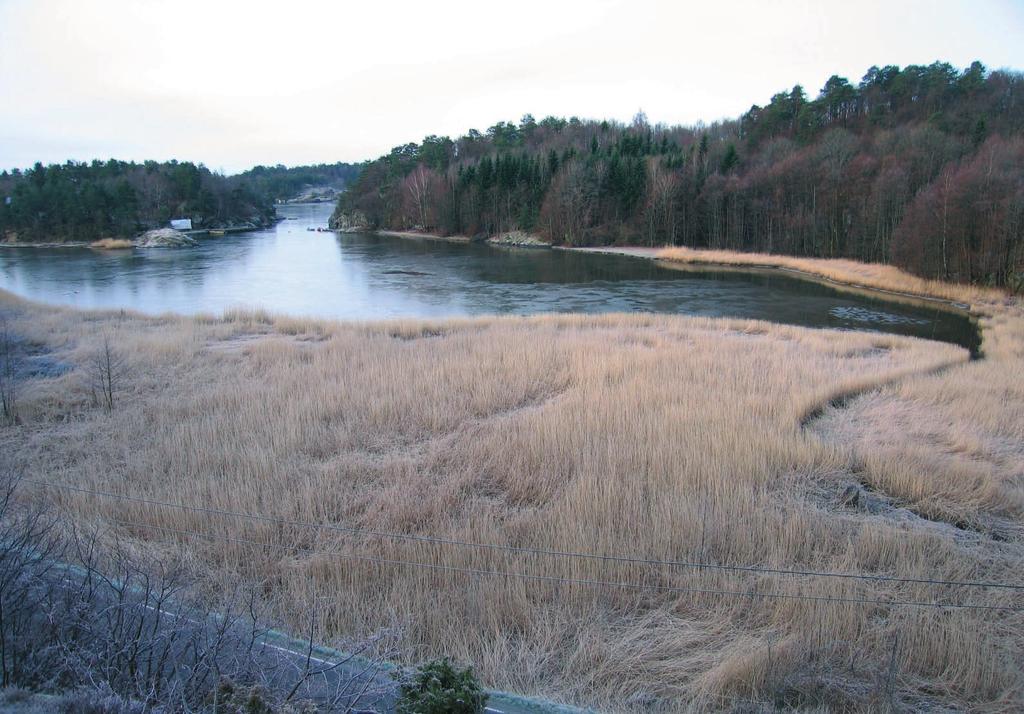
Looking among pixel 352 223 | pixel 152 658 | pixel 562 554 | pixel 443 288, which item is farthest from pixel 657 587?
pixel 352 223

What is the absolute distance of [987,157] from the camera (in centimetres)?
2786

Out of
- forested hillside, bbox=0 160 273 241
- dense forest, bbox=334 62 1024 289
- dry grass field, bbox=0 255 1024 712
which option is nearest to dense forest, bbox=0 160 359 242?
forested hillside, bbox=0 160 273 241

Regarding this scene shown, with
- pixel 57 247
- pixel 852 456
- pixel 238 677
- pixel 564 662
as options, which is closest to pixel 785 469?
pixel 852 456

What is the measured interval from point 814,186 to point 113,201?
73.9 meters

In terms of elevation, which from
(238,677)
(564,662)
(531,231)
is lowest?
(564,662)

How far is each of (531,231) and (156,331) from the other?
2101 inches

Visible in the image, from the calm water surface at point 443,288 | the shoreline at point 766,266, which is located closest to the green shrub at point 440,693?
the calm water surface at point 443,288

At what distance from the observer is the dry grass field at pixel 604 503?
3693 millimetres

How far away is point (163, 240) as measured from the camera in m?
65.9

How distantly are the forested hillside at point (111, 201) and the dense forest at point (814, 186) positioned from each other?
931 inches

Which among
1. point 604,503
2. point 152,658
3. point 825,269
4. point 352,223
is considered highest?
point 352,223

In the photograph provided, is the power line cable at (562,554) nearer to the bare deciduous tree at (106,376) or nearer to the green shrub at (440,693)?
the green shrub at (440,693)

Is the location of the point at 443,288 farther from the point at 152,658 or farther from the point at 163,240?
the point at 163,240

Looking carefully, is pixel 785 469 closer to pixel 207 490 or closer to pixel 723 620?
pixel 723 620
